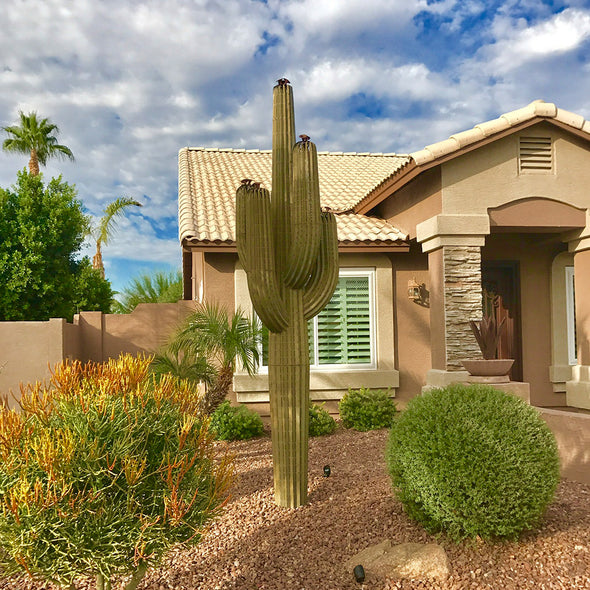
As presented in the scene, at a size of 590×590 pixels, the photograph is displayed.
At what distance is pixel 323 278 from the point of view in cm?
618

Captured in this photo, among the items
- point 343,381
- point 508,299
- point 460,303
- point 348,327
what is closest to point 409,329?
point 348,327

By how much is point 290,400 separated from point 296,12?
6.16m

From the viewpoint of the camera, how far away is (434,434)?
509 cm

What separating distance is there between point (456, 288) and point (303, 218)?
4.35 meters

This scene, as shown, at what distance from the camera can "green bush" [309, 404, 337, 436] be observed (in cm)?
956

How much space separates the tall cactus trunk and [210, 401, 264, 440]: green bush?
3.43 m

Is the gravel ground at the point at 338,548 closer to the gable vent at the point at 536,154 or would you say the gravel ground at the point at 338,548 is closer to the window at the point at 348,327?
the window at the point at 348,327

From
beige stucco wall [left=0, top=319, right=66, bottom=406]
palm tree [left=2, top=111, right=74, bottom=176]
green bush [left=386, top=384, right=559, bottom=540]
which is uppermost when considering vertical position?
palm tree [left=2, top=111, right=74, bottom=176]

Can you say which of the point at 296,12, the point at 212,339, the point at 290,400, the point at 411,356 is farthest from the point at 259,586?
the point at 296,12

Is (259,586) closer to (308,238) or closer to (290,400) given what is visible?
(290,400)

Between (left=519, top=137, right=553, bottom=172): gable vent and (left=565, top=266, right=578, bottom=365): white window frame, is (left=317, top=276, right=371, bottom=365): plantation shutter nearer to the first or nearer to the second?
(left=519, top=137, right=553, bottom=172): gable vent

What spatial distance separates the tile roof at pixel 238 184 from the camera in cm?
1073

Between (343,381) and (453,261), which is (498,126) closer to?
(453,261)

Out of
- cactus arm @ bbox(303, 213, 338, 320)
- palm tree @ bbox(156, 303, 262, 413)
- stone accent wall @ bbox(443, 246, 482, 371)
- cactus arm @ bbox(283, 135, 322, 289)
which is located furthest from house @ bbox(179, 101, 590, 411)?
cactus arm @ bbox(283, 135, 322, 289)
